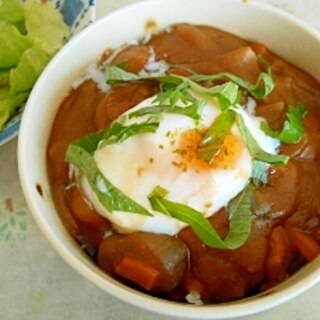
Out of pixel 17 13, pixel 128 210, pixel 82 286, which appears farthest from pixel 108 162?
pixel 17 13

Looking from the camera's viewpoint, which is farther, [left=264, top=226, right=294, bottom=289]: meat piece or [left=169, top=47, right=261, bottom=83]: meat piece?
[left=169, top=47, right=261, bottom=83]: meat piece

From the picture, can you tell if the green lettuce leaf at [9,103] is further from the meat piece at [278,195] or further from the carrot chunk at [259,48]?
the meat piece at [278,195]

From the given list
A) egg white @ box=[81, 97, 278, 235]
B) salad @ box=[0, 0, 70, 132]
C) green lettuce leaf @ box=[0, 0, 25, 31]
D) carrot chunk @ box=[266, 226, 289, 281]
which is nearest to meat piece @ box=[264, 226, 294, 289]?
carrot chunk @ box=[266, 226, 289, 281]

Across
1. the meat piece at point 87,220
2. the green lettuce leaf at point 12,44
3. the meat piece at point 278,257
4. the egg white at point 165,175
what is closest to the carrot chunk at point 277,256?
the meat piece at point 278,257

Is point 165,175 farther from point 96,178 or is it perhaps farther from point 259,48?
point 259,48

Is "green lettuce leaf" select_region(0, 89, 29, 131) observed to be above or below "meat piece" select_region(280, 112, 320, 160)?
below

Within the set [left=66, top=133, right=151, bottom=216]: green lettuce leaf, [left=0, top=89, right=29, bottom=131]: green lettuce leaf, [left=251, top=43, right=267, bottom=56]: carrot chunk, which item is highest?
[left=251, top=43, right=267, bottom=56]: carrot chunk

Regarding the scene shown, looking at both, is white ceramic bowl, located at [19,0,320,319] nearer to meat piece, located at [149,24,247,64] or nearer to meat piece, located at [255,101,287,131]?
meat piece, located at [149,24,247,64]
